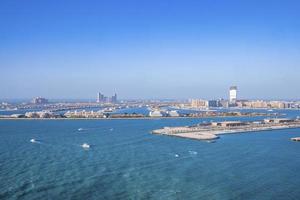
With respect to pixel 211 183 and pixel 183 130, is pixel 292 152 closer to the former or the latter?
pixel 211 183

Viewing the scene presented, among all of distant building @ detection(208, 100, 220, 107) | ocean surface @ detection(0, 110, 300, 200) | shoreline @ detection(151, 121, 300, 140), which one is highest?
distant building @ detection(208, 100, 220, 107)

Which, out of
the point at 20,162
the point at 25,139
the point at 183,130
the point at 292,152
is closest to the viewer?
the point at 20,162

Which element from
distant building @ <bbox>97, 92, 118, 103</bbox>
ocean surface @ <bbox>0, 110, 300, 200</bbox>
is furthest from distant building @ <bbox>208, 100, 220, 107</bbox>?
ocean surface @ <bbox>0, 110, 300, 200</bbox>

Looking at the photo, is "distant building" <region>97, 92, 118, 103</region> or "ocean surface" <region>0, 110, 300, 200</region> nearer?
"ocean surface" <region>0, 110, 300, 200</region>

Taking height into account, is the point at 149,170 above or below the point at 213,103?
below

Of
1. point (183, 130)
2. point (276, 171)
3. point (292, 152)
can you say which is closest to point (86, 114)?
point (183, 130)

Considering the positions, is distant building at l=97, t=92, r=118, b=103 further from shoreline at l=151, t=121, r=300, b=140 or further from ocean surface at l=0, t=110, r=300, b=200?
ocean surface at l=0, t=110, r=300, b=200

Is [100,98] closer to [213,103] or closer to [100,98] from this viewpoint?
[100,98]

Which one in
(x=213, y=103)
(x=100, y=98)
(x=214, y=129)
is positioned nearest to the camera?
(x=214, y=129)

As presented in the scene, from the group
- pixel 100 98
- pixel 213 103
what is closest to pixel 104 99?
pixel 100 98
